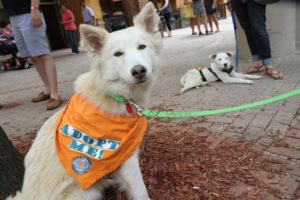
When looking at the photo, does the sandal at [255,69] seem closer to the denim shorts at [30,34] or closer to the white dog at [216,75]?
the white dog at [216,75]

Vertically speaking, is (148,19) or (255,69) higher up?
(148,19)

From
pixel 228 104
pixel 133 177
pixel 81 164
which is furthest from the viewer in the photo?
pixel 228 104

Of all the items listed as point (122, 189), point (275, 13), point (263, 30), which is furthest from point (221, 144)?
point (275, 13)

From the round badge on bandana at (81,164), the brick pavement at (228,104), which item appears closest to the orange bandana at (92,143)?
the round badge on bandana at (81,164)

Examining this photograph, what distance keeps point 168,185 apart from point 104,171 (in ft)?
2.00

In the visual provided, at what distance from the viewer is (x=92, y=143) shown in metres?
A: 2.15

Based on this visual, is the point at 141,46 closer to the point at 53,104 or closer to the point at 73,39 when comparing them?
the point at 53,104

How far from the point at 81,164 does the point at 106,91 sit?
0.57 m

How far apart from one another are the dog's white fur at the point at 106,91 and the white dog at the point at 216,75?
8.98 feet

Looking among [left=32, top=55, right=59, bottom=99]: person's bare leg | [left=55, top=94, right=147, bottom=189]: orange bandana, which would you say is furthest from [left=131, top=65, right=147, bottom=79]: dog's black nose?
[left=32, top=55, right=59, bottom=99]: person's bare leg

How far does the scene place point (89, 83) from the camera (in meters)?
2.40

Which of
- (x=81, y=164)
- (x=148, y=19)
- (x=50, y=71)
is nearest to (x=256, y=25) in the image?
(x=148, y=19)

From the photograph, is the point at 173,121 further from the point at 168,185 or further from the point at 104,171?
the point at 104,171

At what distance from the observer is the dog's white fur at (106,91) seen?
2074 millimetres
